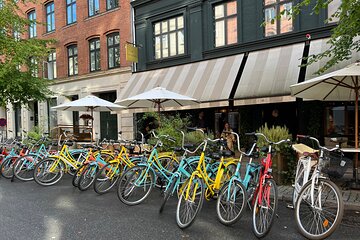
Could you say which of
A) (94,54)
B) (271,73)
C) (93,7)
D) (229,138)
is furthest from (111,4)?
(229,138)

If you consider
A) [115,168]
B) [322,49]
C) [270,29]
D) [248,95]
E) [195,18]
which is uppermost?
[195,18]

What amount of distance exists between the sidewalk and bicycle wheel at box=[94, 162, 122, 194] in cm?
337

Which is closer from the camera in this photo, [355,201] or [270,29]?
[355,201]

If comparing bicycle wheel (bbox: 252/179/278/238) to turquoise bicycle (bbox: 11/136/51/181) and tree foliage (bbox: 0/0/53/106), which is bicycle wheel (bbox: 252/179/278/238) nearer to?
turquoise bicycle (bbox: 11/136/51/181)

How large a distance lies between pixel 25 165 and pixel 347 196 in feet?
24.9

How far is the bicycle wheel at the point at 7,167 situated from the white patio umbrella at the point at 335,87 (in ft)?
25.1

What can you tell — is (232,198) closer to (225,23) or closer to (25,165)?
(25,165)

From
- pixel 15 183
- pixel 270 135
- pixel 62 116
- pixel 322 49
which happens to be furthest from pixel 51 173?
pixel 62 116

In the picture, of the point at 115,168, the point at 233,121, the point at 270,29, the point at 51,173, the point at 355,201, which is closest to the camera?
the point at 355,201

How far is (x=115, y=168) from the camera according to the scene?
22.0 ft

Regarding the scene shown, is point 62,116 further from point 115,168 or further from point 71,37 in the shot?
point 115,168

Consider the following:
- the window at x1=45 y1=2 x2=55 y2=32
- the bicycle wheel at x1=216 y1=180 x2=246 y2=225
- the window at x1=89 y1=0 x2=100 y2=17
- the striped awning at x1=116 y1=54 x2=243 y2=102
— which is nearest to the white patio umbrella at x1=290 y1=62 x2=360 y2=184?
the bicycle wheel at x1=216 y1=180 x2=246 y2=225

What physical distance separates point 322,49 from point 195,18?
5.57m

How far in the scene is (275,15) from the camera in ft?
37.1
